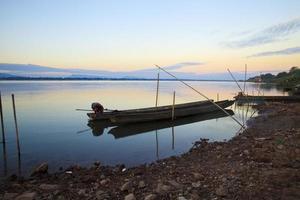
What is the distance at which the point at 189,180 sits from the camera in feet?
20.9

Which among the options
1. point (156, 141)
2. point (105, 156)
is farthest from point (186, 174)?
point (156, 141)

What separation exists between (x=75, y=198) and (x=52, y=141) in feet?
27.1

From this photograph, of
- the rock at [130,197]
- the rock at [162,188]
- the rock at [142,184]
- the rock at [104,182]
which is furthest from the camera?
the rock at [104,182]

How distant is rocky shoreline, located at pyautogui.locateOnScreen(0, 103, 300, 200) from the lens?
5.57m

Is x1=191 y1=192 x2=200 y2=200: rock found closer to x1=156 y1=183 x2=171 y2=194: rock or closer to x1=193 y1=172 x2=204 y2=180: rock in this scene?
x1=156 y1=183 x2=171 y2=194: rock

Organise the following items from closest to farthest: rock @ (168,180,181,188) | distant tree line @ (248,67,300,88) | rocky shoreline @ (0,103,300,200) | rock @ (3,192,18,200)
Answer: rocky shoreline @ (0,103,300,200), rock @ (3,192,18,200), rock @ (168,180,181,188), distant tree line @ (248,67,300,88)

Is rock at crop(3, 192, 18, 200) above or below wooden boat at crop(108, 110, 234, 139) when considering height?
above

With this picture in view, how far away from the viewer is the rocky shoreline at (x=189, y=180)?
18.3ft

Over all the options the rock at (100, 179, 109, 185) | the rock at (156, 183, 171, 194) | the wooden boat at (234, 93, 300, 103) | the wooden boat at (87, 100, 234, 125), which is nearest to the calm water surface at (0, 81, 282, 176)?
the wooden boat at (87, 100, 234, 125)

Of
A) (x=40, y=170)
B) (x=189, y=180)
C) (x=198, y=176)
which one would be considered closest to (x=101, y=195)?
(x=189, y=180)

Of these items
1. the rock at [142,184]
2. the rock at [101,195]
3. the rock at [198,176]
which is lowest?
the rock at [101,195]

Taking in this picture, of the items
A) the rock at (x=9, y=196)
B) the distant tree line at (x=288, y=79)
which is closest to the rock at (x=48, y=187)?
the rock at (x=9, y=196)

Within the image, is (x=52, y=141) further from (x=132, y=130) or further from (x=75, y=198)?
(x=75, y=198)

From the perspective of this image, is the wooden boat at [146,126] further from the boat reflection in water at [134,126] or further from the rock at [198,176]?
the rock at [198,176]
